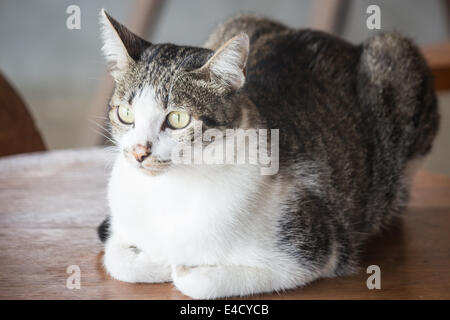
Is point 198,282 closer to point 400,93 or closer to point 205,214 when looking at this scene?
point 205,214

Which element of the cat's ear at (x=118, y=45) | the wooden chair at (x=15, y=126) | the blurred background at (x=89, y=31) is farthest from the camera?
the blurred background at (x=89, y=31)

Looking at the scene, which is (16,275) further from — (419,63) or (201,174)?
(419,63)

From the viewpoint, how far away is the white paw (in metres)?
1.23

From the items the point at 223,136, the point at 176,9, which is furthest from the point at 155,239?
the point at 176,9

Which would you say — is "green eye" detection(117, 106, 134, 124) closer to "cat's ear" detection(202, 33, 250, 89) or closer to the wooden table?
"cat's ear" detection(202, 33, 250, 89)

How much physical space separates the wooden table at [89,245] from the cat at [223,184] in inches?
1.8

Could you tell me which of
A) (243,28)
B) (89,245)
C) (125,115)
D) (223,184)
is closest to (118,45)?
(125,115)

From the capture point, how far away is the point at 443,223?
1.60 meters

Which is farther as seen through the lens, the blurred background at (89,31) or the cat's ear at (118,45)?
the blurred background at (89,31)

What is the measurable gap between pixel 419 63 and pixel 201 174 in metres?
0.98

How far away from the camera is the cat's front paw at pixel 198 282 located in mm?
1152

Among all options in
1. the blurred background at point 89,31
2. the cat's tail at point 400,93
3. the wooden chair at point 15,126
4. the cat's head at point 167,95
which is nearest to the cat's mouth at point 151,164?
the cat's head at point 167,95

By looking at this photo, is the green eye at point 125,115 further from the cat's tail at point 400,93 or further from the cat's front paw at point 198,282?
the cat's tail at point 400,93

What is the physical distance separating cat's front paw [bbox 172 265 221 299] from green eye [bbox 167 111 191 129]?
0.29 meters
